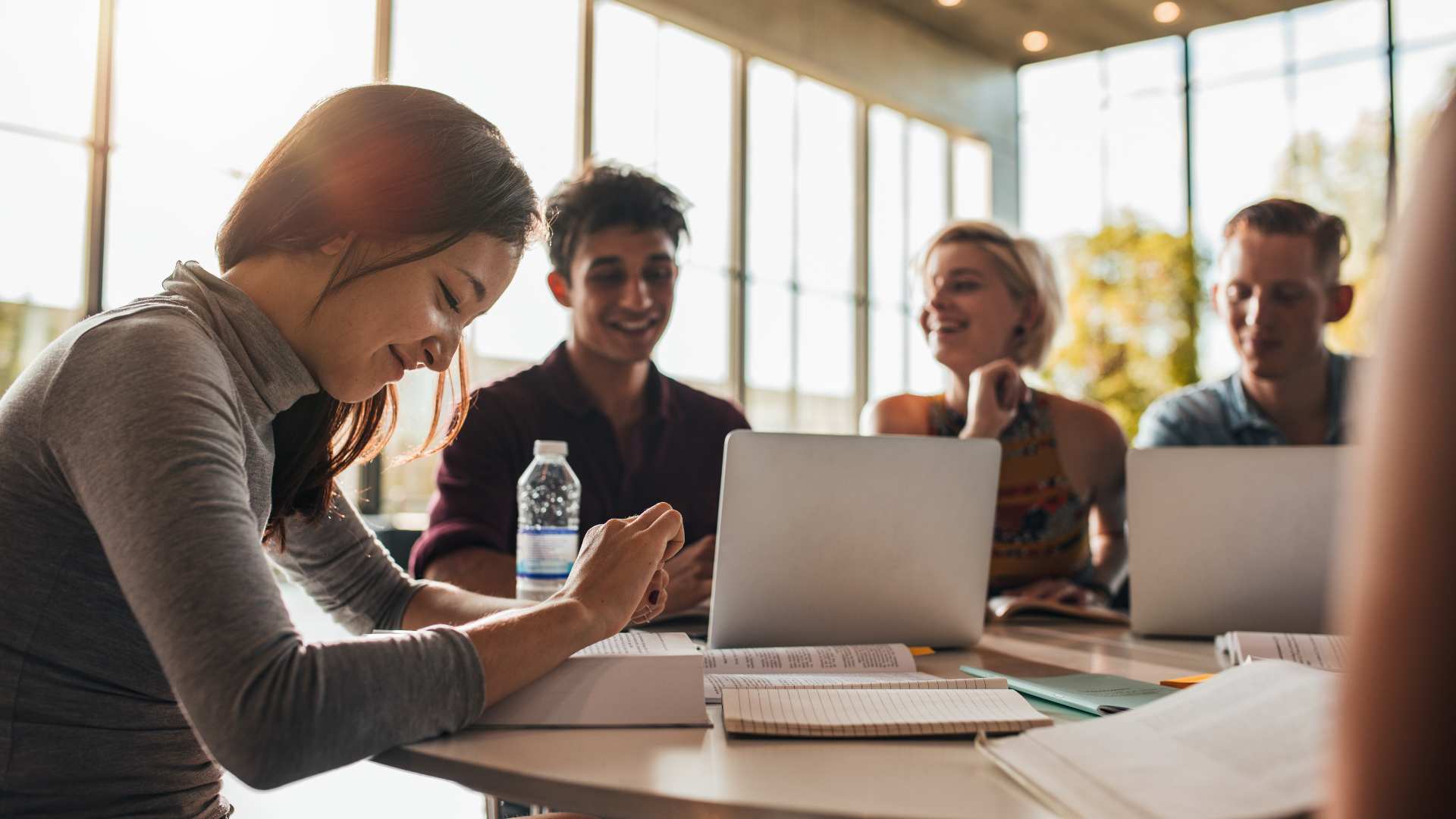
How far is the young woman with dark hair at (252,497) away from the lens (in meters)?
0.76

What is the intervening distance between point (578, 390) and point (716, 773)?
1527 mm

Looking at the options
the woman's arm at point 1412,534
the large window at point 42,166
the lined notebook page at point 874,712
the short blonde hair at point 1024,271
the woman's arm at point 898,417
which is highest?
the large window at point 42,166

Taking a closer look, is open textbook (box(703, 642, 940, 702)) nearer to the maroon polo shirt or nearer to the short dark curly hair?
the maroon polo shirt

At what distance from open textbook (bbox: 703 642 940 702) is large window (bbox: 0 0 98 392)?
4.07 meters

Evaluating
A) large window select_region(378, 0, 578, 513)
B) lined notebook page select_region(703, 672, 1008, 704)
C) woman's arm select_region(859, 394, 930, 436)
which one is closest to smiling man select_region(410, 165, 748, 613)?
woman's arm select_region(859, 394, 930, 436)

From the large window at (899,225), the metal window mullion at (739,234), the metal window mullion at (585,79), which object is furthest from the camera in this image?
the large window at (899,225)

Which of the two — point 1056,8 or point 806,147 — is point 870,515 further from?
Result: point 1056,8

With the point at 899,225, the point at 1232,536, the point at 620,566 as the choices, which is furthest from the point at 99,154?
the point at 899,225

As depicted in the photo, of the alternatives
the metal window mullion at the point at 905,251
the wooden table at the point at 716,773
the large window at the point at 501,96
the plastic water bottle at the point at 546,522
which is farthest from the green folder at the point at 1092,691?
the metal window mullion at the point at 905,251

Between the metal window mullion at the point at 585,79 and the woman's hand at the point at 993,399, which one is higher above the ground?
the metal window mullion at the point at 585,79

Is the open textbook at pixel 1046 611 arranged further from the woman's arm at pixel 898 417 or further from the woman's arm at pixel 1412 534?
the woman's arm at pixel 1412 534

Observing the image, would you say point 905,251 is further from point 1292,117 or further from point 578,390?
point 578,390

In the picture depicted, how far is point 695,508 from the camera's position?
2264 mm

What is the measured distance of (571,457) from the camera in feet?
7.30
